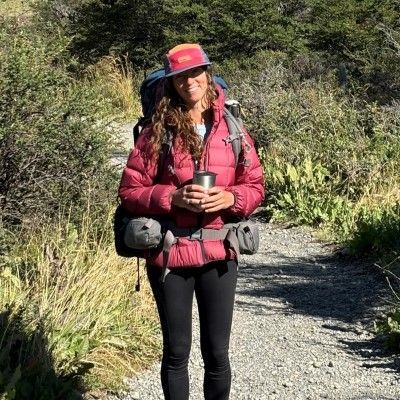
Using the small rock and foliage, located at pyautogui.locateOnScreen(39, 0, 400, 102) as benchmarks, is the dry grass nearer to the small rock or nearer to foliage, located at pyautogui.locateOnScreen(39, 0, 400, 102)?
foliage, located at pyautogui.locateOnScreen(39, 0, 400, 102)

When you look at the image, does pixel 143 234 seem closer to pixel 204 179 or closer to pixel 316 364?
pixel 204 179

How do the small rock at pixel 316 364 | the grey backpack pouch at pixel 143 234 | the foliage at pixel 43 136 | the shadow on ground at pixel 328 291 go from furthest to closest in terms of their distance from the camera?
the foliage at pixel 43 136, the shadow on ground at pixel 328 291, the small rock at pixel 316 364, the grey backpack pouch at pixel 143 234

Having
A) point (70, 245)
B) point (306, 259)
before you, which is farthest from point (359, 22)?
point (70, 245)

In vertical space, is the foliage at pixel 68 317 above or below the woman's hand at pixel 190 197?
below

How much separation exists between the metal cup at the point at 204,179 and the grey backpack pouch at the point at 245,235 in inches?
12.3

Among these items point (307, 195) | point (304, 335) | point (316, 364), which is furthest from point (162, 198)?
point (307, 195)

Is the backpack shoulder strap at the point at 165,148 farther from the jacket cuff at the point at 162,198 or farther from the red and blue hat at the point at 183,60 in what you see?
the red and blue hat at the point at 183,60

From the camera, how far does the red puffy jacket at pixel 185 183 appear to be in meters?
3.31

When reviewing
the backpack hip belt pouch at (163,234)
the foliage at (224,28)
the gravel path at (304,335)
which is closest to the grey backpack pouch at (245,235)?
the backpack hip belt pouch at (163,234)

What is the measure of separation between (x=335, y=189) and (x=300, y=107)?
2.13 m

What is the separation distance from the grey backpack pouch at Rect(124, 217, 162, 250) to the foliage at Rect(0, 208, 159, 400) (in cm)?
79

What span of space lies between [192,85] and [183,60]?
10 cm

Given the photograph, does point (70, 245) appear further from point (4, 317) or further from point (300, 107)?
point (300, 107)

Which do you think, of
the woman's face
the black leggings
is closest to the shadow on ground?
the black leggings
